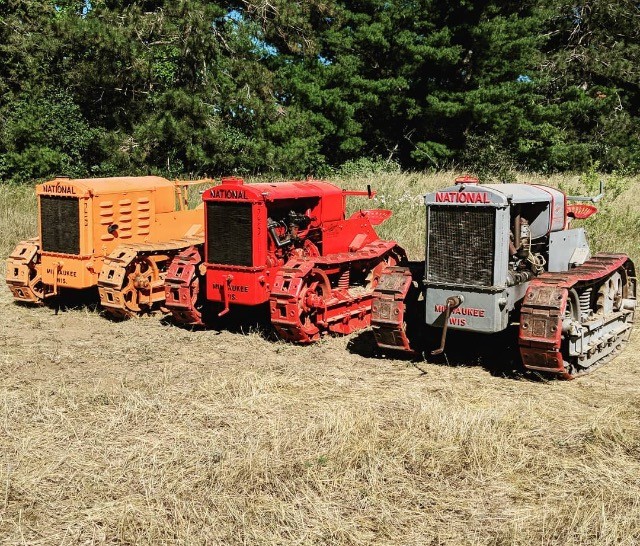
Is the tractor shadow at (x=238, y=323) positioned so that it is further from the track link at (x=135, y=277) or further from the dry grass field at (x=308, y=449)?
the dry grass field at (x=308, y=449)

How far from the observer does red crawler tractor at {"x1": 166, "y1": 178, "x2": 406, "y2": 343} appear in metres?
9.62

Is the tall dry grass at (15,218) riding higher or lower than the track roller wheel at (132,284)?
higher

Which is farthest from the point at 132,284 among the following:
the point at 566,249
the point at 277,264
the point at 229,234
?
the point at 566,249

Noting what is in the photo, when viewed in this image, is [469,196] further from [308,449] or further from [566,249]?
[308,449]

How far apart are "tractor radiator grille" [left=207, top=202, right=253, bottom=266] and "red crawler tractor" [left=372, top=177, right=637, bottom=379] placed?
6.19ft

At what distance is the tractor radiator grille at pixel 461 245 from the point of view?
26.6 ft

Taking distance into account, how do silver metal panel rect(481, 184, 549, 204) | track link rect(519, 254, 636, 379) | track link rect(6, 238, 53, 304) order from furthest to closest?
track link rect(6, 238, 53, 304) → silver metal panel rect(481, 184, 549, 204) → track link rect(519, 254, 636, 379)

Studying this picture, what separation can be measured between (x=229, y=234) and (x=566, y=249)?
405 cm

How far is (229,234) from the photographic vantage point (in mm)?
9969

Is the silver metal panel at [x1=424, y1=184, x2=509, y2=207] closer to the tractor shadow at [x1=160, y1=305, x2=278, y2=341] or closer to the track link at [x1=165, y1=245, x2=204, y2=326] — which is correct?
the tractor shadow at [x1=160, y1=305, x2=278, y2=341]

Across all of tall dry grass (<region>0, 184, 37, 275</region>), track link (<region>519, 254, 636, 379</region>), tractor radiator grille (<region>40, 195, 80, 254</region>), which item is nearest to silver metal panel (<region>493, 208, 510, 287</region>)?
track link (<region>519, 254, 636, 379</region>)

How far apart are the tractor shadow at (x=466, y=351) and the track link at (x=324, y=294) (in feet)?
1.28

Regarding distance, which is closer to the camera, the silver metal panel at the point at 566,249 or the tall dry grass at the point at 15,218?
the silver metal panel at the point at 566,249

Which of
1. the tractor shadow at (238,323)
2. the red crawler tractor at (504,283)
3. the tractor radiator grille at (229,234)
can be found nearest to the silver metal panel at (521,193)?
the red crawler tractor at (504,283)
